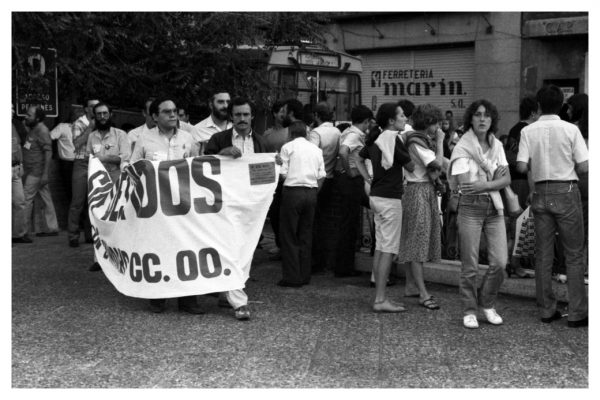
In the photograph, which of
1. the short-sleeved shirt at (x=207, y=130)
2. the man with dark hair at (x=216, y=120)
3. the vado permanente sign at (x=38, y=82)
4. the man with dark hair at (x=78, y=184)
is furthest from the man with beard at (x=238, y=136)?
the man with dark hair at (x=78, y=184)

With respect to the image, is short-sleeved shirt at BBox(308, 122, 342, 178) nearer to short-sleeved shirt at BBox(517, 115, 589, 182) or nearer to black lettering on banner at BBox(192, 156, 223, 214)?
black lettering on banner at BBox(192, 156, 223, 214)

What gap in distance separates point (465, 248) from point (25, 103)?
7.65m

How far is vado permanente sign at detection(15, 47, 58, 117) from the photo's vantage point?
1022 centimetres

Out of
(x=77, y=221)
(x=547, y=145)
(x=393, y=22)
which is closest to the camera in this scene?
(x=547, y=145)

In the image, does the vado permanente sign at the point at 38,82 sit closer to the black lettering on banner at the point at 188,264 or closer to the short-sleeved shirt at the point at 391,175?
the black lettering on banner at the point at 188,264

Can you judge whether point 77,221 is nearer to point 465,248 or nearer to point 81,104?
point 81,104

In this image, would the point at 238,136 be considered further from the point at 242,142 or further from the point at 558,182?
the point at 558,182

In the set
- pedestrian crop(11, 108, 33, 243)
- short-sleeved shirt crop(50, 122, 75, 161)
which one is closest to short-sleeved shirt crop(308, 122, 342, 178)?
pedestrian crop(11, 108, 33, 243)

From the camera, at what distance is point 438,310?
282 inches

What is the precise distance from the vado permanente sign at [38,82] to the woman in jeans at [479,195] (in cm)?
548

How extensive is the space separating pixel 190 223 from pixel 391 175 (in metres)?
1.78

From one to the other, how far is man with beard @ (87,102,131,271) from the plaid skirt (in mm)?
3689
